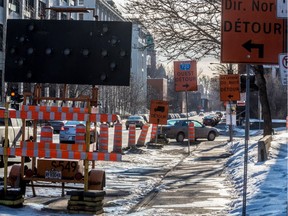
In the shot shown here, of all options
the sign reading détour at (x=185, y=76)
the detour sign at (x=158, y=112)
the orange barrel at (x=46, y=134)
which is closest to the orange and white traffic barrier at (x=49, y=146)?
the orange barrel at (x=46, y=134)

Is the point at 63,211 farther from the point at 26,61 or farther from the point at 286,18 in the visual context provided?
the point at 286,18

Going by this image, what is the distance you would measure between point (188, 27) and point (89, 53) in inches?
399

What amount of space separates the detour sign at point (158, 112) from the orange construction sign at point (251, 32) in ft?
70.0

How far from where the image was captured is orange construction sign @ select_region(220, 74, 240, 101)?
928 inches

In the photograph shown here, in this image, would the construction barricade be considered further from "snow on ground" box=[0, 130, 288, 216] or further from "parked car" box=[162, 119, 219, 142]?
"parked car" box=[162, 119, 219, 142]

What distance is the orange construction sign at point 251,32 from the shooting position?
7988 millimetres

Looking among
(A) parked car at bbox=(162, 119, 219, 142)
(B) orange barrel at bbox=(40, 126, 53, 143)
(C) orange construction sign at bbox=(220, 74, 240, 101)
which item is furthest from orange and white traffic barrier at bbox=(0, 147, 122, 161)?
(A) parked car at bbox=(162, 119, 219, 142)

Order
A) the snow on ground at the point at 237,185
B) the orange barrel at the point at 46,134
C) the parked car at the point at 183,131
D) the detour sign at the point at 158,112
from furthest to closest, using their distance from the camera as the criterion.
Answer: the parked car at the point at 183,131
the detour sign at the point at 158,112
the orange barrel at the point at 46,134
the snow on ground at the point at 237,185

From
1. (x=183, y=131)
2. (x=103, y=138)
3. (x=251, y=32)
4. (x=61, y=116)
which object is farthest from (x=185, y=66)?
(x=251, y=32)

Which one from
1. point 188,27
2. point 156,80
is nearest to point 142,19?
point 188,27

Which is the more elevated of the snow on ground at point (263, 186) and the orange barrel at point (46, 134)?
the orange barrel at point (46, 134)

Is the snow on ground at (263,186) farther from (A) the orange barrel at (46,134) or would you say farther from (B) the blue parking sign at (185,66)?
(B) the blue parking sign at (185,66)

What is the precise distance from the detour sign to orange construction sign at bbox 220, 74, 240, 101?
597 centimetres

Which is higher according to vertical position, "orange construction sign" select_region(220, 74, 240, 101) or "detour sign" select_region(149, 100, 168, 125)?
"orange construction sign" select_region(220, 74, 240, 101)
